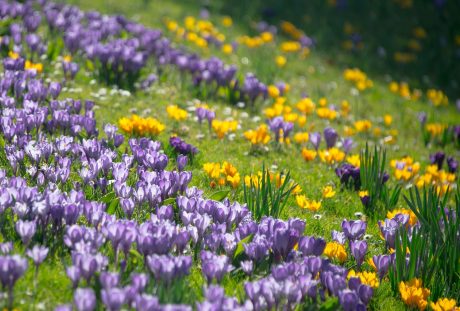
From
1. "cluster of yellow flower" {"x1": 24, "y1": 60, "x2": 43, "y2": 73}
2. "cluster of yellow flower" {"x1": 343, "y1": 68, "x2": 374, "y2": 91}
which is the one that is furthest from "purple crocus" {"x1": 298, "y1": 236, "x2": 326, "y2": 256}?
"cluster of yellow flower" {"x1": 343, "y1": 68, "x2": 374, "y2": 91}

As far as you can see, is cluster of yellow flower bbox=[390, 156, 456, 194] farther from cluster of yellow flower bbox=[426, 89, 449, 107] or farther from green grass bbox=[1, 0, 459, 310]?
cluster of yellow flower bbox=[426, 89, 449, 107]

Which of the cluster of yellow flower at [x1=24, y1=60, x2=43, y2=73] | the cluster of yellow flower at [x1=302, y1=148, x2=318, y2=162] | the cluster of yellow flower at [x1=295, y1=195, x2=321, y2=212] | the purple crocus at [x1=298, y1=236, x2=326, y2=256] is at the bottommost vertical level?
the cluster of yellow flower at [x1=302, y1=148, x2=318, y2=162]

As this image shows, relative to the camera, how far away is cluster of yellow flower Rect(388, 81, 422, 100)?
1166 cm

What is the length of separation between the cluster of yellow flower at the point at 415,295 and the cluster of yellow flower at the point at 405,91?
25.4 ft

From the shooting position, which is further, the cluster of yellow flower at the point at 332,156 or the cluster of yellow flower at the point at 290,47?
the cluster of yellow flower at the point at 290,47

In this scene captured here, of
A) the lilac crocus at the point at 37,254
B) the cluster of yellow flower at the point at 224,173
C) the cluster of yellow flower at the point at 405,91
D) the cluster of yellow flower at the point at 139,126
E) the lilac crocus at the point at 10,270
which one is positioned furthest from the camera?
the cluster of yellow flower at the point at 405,91

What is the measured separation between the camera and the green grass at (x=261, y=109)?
4.45 meters

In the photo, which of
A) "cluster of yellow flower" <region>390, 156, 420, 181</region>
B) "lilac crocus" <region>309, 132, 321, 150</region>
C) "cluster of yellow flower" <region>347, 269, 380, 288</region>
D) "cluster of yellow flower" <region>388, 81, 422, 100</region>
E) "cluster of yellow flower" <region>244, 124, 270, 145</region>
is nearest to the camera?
"cluster of yellow flower" <region>347, 269, 380, 288</region>

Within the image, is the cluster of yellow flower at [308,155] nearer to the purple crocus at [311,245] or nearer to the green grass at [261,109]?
the green grass at [261,109]

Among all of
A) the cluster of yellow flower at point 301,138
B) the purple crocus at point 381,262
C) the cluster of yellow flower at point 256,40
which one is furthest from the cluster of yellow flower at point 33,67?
the cluster of yellow flower at point 256,40

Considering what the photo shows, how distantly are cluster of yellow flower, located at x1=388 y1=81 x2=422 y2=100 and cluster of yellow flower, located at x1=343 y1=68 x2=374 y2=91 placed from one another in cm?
44

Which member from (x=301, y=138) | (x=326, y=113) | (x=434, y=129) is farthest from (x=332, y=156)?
(x=434, y=129)

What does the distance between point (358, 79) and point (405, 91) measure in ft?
3.04

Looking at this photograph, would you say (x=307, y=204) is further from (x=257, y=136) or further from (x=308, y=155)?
(x=257, y=136)
